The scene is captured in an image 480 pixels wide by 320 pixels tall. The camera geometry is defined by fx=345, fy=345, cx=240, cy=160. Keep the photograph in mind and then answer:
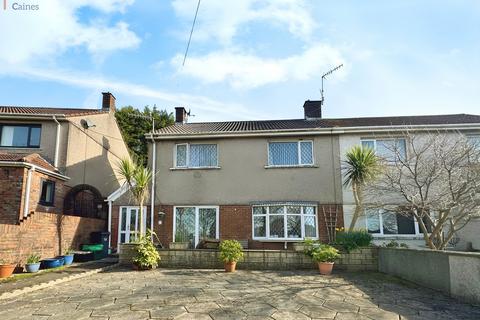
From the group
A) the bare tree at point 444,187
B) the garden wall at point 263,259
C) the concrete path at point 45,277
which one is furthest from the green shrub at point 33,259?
the bare tree at point 444,187

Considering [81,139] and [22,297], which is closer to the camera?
[22,297]

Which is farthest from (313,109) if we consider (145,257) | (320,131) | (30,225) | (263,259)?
(30,225)

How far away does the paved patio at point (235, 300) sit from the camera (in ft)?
20.8

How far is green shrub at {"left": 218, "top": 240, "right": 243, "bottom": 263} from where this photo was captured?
1138cm

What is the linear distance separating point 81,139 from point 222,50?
45.0 ft

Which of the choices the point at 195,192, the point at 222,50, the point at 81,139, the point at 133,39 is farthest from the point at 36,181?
the point at 222,50

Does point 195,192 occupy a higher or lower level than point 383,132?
lower

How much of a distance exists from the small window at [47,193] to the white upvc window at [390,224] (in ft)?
45.7

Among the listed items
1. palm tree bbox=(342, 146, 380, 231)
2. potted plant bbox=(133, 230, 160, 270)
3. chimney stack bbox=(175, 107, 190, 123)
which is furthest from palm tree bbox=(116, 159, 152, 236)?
chimney stack bbox=(175, 107, 190, 123)

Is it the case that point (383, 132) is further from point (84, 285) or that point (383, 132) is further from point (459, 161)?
point (84, 285)

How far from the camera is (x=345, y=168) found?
47.4 ft

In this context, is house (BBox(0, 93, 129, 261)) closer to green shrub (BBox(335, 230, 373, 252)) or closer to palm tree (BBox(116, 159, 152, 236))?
palm tree (BBox(116, 159, 152, 236))

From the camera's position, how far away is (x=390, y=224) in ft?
50.1

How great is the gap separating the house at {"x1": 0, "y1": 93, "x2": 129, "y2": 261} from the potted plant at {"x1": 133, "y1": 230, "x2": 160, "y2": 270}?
3.55 metres
